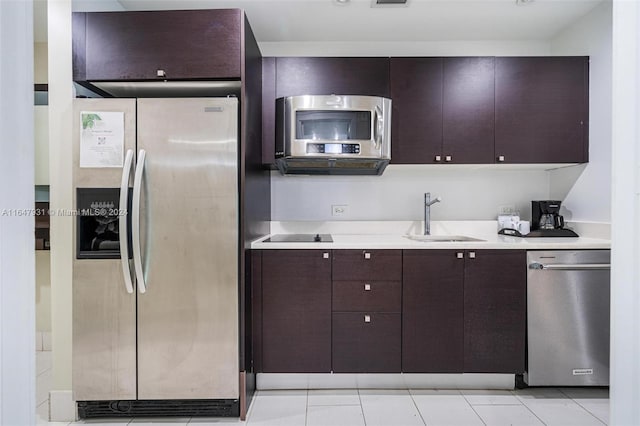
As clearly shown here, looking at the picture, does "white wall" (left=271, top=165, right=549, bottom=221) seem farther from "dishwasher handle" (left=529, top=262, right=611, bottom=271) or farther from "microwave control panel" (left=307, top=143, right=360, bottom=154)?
"dishwasher handle" (left=529, top=262, right=611, bottom=271)

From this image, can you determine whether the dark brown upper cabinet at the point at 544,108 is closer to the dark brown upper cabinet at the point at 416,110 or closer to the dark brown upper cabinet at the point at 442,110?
the dark brown upper cabinet at the point at 442,110

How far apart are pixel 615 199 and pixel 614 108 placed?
0.54ft

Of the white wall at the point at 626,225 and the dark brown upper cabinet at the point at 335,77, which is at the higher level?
the dark brown upper cabinet at the point at 335,77

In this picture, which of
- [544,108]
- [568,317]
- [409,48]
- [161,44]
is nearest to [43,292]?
[161,44]

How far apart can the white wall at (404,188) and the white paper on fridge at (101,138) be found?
3.88ft

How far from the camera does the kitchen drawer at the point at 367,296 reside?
87.7 inches

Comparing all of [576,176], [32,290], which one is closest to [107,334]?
[32,290]

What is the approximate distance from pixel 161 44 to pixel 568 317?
2.72 metres

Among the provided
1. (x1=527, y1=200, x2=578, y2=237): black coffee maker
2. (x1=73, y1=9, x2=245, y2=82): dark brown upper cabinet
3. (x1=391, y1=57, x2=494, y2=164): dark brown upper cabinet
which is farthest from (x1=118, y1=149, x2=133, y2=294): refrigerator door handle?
(x1=527, y1=200, x2=578, y2=237): black coffee maker

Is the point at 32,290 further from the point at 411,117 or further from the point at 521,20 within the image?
the point at 521,20

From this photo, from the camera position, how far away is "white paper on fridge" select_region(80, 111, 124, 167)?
1.89 meters

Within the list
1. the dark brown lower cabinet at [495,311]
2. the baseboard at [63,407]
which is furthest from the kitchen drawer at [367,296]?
the baseboard at [63,407]

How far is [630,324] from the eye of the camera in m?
0.62

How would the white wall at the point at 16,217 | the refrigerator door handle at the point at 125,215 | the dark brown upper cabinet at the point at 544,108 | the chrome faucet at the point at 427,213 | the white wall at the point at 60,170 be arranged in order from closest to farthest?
the white wall at the point at 16,217
the refrigerator door handle at the point at 125,215
the white wall at the point at 60,170
the dark brown upper cabinet at the point at 544,108
the chrome faucet at the point at 427,213
